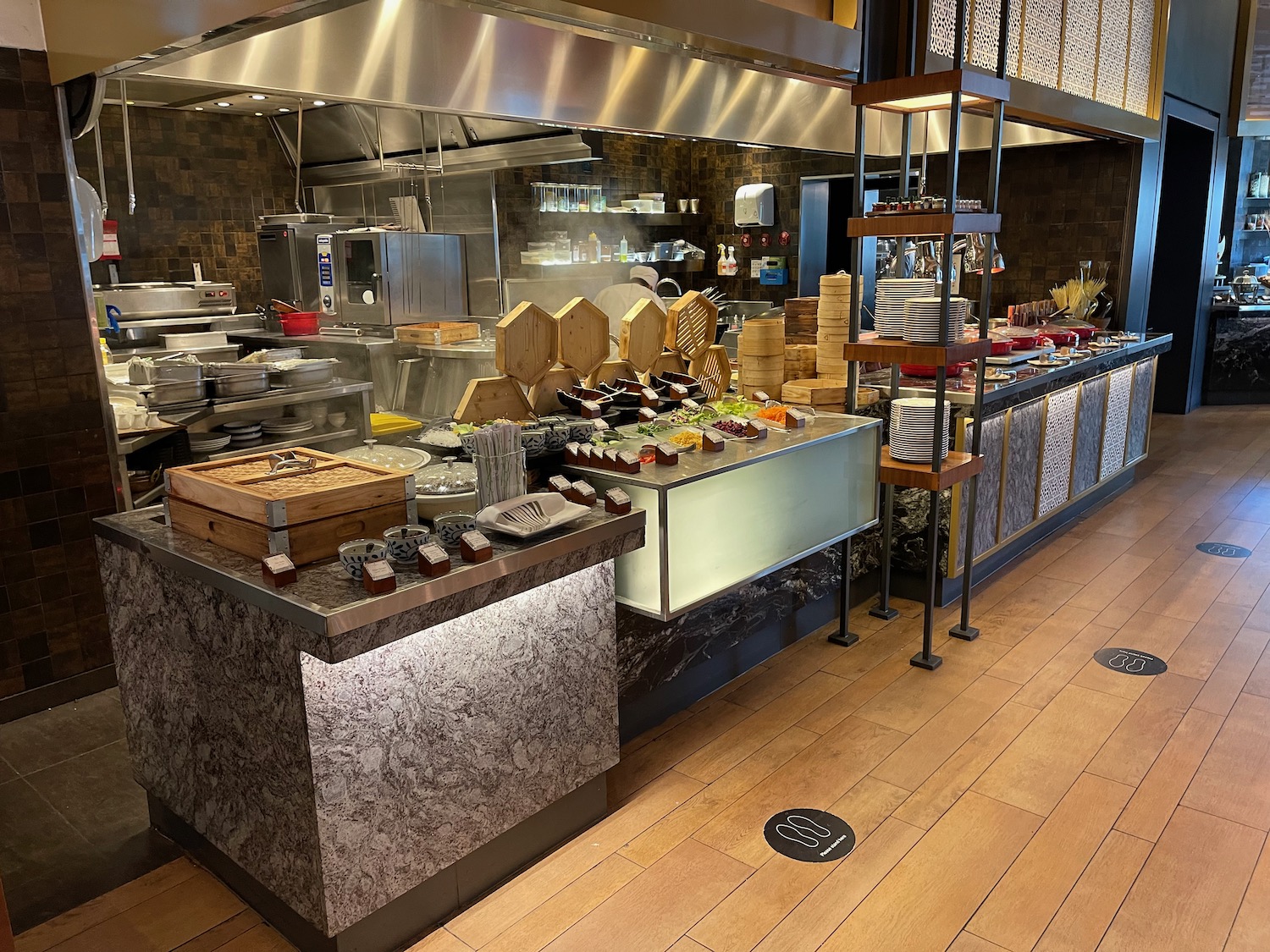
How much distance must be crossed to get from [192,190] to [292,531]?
691 centimetres

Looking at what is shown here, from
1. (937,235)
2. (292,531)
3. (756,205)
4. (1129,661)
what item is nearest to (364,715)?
(292,531)

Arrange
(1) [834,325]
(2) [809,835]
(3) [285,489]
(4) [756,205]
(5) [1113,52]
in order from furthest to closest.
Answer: (4) [756,205] → (5) [1113,52] → (1) [834,325] → (2) [809,835] → (3) [285,489]

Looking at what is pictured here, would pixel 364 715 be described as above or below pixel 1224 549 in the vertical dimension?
above

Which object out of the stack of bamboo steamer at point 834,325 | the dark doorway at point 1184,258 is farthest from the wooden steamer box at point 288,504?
the dark doorway at point 1184,258

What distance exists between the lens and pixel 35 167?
346cm

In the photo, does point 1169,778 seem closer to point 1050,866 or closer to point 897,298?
point 1050,866

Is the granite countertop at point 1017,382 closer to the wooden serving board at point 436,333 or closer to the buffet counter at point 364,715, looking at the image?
the buffet counter at point 364,715

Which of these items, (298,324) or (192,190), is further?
(192,190)

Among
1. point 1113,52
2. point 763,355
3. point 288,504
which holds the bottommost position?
point 288,504

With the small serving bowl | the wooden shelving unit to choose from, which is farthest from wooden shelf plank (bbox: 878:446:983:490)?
the small serving bowl

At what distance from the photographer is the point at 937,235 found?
3.63 meters

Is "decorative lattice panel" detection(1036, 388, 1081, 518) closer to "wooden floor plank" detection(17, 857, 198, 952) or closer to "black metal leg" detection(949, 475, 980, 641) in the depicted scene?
"black metal leg" detection(949, 475, 980, 641)

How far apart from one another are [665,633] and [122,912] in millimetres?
1835

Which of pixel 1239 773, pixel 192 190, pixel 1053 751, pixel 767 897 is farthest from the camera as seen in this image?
pixel 192 190
